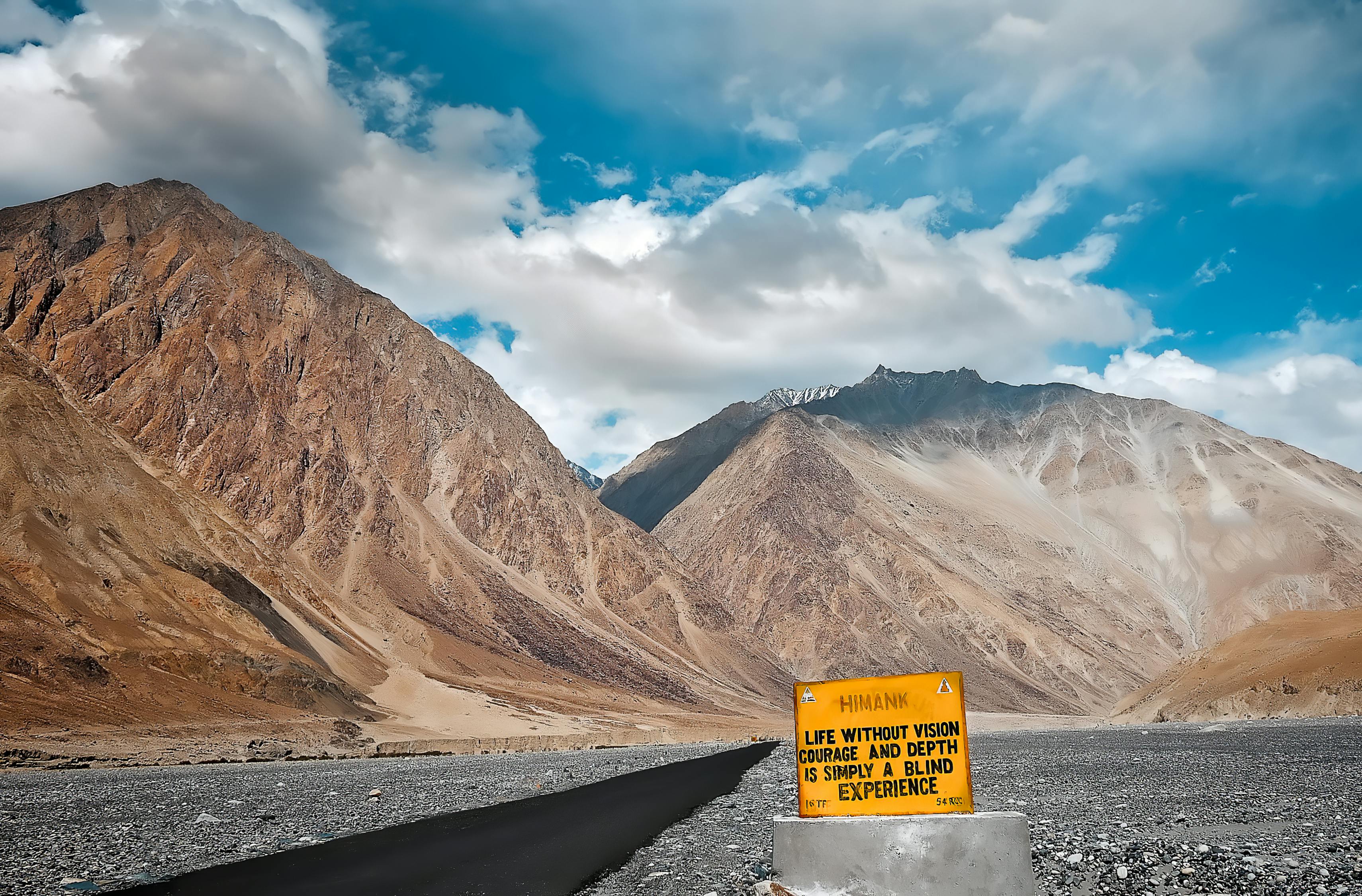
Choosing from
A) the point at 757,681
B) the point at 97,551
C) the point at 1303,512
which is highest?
the point at 1303,512

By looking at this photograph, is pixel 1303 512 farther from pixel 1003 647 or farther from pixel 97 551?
pixel 97 551

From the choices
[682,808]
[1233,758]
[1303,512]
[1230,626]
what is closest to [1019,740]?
[1233,758]

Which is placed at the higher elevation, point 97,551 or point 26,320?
point 26,320

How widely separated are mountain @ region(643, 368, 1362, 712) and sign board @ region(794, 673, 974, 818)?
412ft

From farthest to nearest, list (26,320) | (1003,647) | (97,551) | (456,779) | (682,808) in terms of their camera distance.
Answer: (1003,647) < (26,320) < (97,551) < (456,779) < (682,808)

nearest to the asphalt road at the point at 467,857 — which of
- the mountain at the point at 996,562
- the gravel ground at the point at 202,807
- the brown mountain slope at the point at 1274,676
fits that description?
the gravel ground at the point at 202,807

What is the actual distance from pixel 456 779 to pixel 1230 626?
6403 inches

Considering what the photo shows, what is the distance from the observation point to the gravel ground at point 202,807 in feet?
43.8

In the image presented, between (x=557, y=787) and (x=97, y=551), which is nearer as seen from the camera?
(x=557, y=787)

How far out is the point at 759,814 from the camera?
1861 cm

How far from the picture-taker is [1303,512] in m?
176

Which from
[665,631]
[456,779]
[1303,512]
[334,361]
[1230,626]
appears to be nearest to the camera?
[456,779]

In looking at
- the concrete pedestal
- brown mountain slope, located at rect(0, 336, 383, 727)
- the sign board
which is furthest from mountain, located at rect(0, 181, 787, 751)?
the concrete pedestal

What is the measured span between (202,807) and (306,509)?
273 ft
